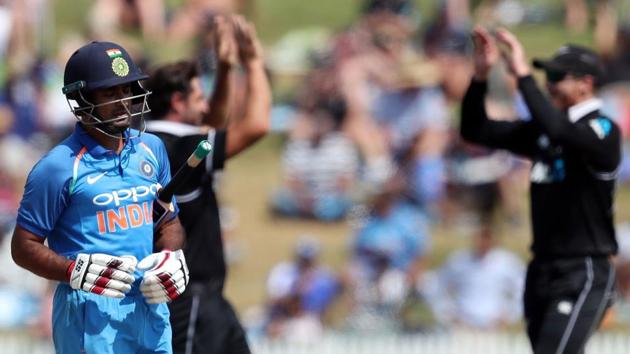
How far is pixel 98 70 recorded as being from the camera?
4.58m

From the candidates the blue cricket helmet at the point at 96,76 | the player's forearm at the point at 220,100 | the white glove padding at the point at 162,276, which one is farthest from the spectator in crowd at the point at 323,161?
the white glove padding at the point at 162,276

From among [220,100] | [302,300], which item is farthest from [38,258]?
[302,300]

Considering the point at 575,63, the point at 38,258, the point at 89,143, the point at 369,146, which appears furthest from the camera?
the point at 369,146

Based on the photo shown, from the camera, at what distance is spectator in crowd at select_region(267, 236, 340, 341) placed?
11477 mm

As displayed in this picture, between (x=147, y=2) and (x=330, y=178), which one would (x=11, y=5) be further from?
(x=330, y=178)

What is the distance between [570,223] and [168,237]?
2.37m

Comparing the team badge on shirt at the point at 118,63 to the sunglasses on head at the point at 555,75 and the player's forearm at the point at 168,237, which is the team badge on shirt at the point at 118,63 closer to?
the player's forearm at the point at 168,237

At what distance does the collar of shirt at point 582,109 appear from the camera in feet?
21.1

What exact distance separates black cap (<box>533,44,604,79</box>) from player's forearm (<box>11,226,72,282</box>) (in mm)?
3060

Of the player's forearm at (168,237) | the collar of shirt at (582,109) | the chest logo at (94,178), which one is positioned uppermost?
the chest logo at (94,178)

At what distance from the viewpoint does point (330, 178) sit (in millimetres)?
12094

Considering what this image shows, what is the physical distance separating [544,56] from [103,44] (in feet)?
27.5

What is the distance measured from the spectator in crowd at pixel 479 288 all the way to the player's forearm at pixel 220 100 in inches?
200

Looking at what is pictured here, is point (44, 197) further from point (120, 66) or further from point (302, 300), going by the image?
point (302, 300)
